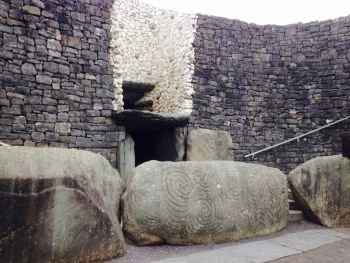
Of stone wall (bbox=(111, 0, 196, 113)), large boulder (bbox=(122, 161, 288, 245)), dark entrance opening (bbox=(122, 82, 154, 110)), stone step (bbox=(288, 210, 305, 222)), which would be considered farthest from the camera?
dark entrance opening (bbox=(122, 82, 154, 110))

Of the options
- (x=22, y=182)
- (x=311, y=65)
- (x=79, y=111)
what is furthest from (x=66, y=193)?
(x=311, y=65)

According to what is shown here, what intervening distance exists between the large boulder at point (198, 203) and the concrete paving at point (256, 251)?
4.7 inches

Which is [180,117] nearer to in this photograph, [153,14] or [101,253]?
[153,14]

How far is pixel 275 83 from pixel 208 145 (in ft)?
9.09

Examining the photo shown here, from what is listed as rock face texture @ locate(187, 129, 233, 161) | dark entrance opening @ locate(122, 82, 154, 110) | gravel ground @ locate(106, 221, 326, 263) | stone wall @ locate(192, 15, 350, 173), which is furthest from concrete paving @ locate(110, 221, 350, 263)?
dark entrance opening @ locate(122, 82, 154, 110)

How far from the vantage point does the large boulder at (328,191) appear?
170 inches

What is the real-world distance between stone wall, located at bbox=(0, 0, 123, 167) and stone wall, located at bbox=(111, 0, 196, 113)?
155 cm

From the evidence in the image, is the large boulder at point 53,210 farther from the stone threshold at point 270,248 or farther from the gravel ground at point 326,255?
the gravel ground at point 326,255

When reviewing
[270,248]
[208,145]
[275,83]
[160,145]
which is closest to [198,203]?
[270,248]

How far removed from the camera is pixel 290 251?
324cm

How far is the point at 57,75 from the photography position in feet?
19.9

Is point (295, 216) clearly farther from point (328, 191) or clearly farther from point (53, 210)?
point (53, 210)

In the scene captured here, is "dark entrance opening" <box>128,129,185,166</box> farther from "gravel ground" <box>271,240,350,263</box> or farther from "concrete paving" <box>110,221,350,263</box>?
"gravel ground" <box>271,240,350,263</box>

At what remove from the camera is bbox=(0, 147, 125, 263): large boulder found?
2.44 metres
